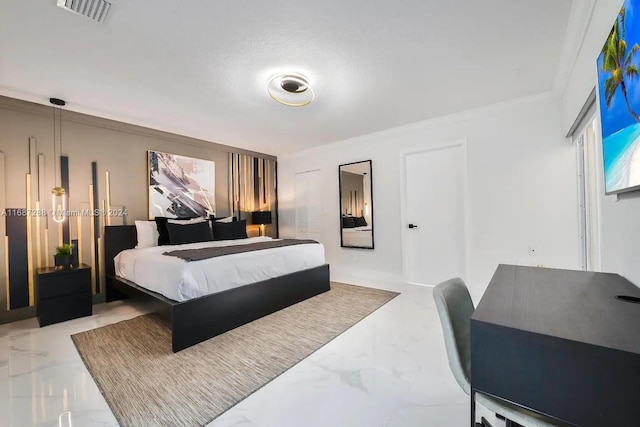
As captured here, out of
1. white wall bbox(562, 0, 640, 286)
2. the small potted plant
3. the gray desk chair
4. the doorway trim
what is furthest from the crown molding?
the small potted plant

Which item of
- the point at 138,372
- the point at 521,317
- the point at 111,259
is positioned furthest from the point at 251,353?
the point at 111,259

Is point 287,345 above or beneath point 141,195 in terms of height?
beneath

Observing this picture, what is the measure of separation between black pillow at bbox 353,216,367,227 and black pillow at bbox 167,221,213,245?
2347 millimetres

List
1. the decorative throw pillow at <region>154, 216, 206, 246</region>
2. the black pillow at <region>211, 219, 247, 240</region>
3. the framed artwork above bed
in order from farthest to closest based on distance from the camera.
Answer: the black pillow at <region>211, 219, 247, 240</region> → the framed artwork above bed → the decorative throw pillow at <region>154, 216, 206, 246</region>

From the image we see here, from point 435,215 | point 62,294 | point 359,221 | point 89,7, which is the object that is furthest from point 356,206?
point 62,294

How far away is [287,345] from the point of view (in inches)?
90.0

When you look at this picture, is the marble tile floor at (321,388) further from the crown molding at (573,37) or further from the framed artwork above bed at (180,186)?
the crown molding at (573,37)

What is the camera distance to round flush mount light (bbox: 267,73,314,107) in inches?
99.7

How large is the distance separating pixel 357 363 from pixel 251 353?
842mm

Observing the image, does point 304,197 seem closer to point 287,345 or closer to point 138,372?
point 287,345

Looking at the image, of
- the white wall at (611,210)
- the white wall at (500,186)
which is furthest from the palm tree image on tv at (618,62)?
the white wall at (500,186)

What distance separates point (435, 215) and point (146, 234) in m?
4.02

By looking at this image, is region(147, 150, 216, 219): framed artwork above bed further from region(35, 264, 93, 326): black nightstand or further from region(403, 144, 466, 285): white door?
region(403, 144, 466, 285): white door

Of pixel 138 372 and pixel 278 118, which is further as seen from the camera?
pixel 278 118
